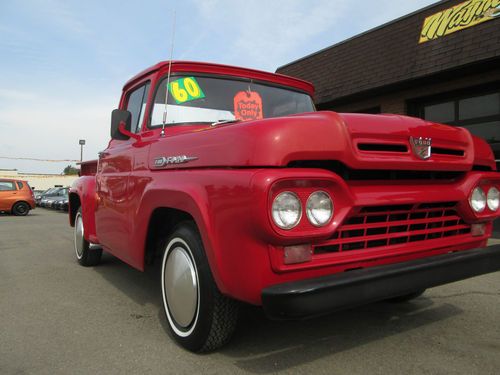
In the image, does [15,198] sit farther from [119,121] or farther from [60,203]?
[119,121]

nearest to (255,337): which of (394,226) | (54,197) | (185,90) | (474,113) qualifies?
(394,226)

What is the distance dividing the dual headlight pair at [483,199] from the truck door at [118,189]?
2.39m

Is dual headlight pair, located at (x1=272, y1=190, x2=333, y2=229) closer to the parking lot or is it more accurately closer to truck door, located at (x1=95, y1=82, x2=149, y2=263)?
the parking lot

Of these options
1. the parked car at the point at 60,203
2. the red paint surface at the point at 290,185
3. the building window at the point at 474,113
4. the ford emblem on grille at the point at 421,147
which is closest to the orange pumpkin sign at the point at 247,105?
the red paint surface at the point at 290,185

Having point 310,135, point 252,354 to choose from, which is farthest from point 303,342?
point 310,135

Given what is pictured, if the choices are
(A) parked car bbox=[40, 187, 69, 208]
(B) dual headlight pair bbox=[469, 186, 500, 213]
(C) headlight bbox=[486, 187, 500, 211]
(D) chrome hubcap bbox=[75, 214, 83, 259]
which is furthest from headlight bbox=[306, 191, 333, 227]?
(A) parked car bbox=[40, 187, 69, 208]

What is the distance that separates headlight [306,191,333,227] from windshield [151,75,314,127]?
1416 mm

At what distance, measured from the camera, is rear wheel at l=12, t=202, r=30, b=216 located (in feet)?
54.1

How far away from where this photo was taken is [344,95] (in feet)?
30.4

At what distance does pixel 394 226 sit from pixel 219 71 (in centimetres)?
194

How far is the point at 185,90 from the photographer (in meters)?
3.26

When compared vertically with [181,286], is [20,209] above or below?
below

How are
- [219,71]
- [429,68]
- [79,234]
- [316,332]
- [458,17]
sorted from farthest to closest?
[429,68]
[458,17]
[79,234]
[219,71]
[316,332]

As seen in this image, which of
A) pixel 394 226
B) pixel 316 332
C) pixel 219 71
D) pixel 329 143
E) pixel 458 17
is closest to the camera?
pixel 329 143
